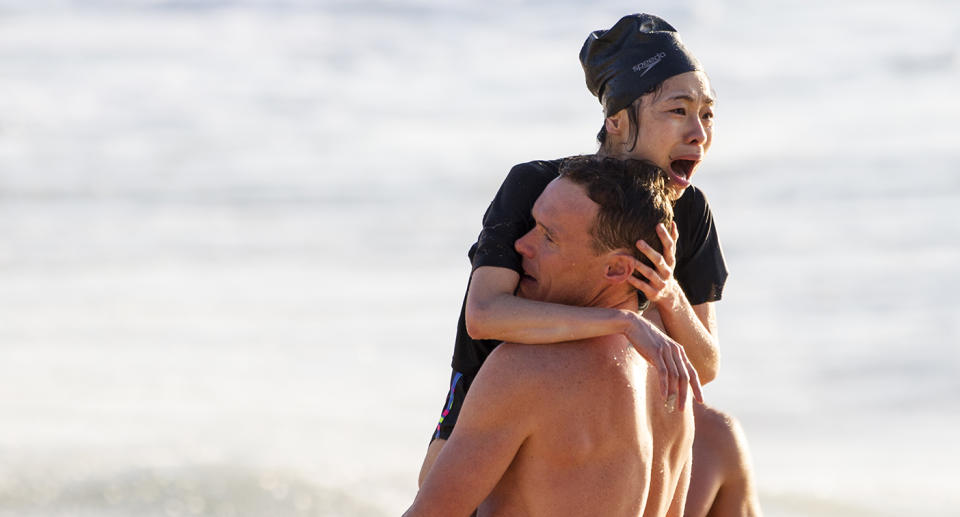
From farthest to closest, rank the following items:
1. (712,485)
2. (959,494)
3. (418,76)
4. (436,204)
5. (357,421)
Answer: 1. (418,76)
2. (436,204)
3. (357,421)
4. (959,494)
5. (712,485)

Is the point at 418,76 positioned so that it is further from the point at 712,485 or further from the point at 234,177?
the point at 712,485

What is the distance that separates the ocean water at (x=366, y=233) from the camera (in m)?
8.62

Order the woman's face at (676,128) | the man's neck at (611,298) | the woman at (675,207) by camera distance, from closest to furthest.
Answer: the man's neck at (611,298) → the woman at (675,207) → the woman's face at (676,128)

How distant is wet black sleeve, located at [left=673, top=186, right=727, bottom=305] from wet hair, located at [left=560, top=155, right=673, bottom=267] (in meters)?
0.92

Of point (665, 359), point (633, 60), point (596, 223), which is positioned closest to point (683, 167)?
point (633, 60)

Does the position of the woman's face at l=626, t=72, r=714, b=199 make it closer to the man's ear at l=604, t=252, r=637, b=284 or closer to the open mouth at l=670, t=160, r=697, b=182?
the open mouth at l=670, t=160, r=697, b=182

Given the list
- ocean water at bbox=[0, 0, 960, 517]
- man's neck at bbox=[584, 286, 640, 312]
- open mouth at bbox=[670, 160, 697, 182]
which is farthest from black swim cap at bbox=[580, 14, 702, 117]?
ocean water at bbox=[0, 0, 960, 517]

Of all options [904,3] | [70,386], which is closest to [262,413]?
[70,386]

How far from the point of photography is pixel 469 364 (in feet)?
13.3

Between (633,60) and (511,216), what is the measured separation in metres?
0.68

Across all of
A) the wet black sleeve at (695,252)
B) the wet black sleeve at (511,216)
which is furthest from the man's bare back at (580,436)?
the wet black sleeve at (695,252)

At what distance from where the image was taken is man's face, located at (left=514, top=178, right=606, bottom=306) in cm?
315

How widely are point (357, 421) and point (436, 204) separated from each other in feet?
18.8

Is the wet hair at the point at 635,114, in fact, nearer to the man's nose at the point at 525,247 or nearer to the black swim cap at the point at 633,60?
the black swim cap at the point at 633,60
